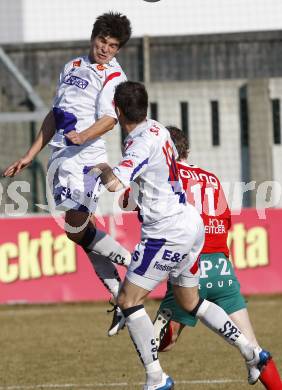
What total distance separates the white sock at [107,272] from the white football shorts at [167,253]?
3.59ft

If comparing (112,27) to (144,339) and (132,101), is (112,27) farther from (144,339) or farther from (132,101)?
(144,339)

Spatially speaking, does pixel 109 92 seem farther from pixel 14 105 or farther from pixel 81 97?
pixel 14 105

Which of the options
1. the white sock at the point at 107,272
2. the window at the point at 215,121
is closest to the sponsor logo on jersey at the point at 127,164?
the white sock at the point at 107,272

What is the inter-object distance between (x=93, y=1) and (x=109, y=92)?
571 inches

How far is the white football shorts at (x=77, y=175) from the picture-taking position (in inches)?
391

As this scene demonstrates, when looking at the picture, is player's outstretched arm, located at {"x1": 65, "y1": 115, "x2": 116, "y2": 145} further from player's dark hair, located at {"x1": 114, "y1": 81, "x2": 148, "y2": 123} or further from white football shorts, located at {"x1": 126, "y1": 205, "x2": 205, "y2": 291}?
white football shorts, located at {"x1": 126, "y1": 205, "x2": 205, "y2": 291}

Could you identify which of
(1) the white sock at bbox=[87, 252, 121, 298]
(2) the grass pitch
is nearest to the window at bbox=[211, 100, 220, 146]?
(2) the grass pitch

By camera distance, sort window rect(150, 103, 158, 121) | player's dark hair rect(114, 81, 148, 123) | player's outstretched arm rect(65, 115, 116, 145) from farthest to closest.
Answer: window rect(150, 103, 158, 121)
player's outstretched arm rect(65, 115, 116, 145)
player's dark hair rect(114, 81, 148, 123)

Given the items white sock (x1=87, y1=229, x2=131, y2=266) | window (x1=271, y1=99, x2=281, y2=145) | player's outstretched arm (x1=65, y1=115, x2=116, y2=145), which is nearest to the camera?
player's outstretched arm (x1=65, y1=115, x2=116, y2=145)

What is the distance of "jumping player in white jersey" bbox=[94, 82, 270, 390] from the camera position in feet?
28.7

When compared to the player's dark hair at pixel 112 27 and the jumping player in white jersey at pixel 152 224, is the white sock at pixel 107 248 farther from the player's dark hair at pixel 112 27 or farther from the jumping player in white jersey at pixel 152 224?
the player's dark hair at pixel 112 27

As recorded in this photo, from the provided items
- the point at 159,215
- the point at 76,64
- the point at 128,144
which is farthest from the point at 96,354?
the point at 128,144

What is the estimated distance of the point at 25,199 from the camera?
64.5 feet

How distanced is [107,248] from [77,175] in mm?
680
